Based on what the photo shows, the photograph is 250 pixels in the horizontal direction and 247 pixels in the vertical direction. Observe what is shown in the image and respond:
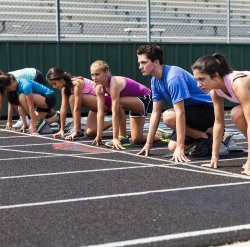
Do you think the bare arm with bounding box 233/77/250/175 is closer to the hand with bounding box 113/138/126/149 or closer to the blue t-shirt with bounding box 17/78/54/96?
the hand with bounding box 113/138/126/149

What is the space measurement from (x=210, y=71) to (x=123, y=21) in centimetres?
1462

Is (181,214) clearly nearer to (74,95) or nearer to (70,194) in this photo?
(70,194)

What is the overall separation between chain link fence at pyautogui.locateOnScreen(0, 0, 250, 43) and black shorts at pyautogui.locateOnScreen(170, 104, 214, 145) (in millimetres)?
9045

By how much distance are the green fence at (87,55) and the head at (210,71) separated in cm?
926

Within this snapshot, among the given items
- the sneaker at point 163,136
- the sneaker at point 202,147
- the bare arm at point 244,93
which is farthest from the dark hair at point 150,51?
the sneaker at point 163,136

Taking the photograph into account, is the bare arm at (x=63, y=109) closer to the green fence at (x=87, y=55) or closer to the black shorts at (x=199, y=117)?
the black shorts at (x=199, y=117)

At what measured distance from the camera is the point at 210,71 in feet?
19.6

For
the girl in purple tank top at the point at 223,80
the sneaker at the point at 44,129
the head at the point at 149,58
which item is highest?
the head at the point at 149,58

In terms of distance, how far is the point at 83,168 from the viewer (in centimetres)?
672

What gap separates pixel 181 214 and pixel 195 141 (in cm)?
314

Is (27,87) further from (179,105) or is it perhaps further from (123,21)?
(123,21)

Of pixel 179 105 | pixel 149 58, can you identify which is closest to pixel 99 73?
pixel 149 58

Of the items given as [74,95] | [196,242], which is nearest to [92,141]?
[74,95]

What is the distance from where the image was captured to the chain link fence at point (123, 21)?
18141 millimetres
